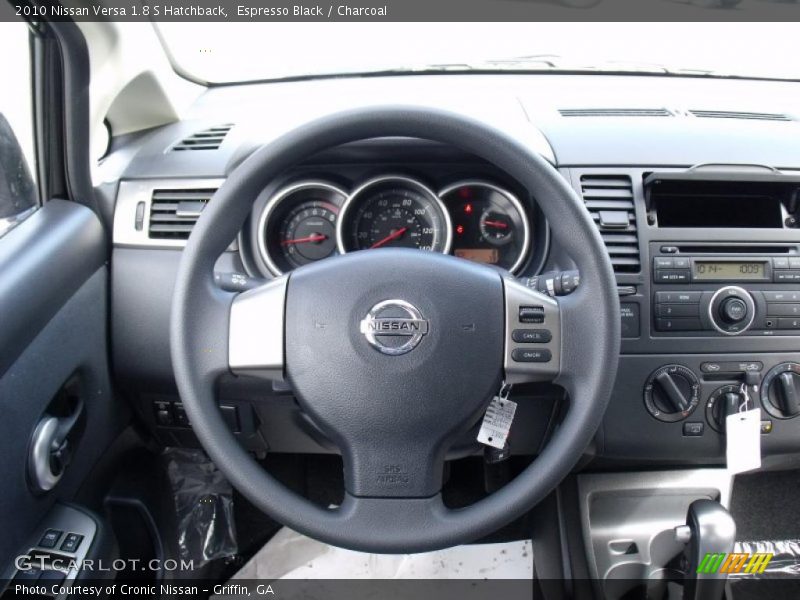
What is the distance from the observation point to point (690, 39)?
1.83 meters

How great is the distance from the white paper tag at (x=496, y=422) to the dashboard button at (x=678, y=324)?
46cm

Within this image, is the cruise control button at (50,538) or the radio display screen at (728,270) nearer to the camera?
the cruise control button at (50,538)

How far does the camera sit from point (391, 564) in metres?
1.81

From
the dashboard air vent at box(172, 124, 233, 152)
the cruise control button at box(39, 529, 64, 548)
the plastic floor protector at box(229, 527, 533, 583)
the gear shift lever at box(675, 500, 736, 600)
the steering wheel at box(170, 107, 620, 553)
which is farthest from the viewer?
the plastic floor protector at box(229, 527, 533, 583)

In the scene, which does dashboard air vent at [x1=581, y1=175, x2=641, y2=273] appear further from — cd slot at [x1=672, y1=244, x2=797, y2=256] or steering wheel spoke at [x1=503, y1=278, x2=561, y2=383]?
steering wheel spoke at [x1=503, y1=278, x2=561, y2=383]

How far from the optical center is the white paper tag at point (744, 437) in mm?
1373

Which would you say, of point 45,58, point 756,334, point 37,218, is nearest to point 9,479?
point 37,218

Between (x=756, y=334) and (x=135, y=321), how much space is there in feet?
4.23

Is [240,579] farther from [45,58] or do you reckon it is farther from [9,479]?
[45,58]

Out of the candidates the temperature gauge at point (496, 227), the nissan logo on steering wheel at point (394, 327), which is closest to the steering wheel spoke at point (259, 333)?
the nissan logo on steering wheel at point (394, 327)

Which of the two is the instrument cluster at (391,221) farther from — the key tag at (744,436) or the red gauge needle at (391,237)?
the key tag at (744,436)

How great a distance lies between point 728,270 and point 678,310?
136 millimetres

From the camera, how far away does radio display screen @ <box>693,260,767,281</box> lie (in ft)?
4.51

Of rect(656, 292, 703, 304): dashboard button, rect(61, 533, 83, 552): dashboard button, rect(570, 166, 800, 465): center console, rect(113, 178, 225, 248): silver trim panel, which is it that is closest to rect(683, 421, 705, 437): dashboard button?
rect(570, 166, 800, 465): center console
